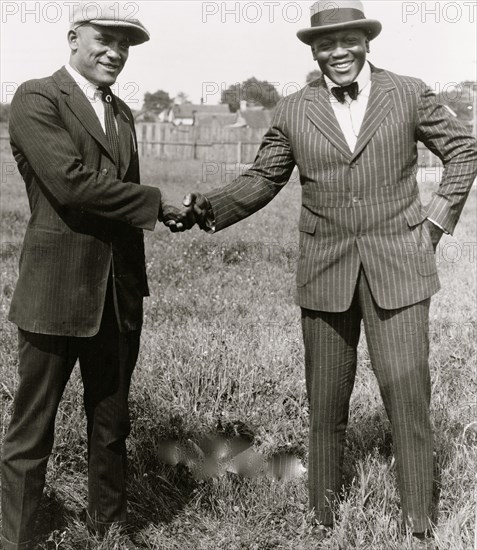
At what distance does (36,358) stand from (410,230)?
169cm

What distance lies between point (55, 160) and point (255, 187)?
1.04m

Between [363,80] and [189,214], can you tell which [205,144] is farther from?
[363,80]

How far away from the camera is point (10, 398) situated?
14.6 ft

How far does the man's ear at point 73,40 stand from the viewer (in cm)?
306

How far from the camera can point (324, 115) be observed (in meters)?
3.17

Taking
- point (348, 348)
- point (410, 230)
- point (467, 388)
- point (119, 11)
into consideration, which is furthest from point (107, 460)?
point (467, 388)

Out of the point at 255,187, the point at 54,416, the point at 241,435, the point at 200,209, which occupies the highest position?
the point at 255,187

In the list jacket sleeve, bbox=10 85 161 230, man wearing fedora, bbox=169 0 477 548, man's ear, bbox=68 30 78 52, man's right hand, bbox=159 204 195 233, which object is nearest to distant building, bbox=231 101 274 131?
man's right hand, bbox=159 204 195 233

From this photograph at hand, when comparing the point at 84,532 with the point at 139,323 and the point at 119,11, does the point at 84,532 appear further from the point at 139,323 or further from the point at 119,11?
the point at 119,11

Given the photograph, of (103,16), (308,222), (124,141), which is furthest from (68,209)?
(308,222)

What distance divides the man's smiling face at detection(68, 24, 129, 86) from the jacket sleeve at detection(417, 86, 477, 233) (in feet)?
4.35

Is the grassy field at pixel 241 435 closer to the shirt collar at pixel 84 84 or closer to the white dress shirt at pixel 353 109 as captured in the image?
the white dress shirt at pixel 353 109

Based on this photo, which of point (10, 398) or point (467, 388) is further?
point (467, 388)

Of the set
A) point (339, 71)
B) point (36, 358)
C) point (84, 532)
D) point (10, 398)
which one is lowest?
point (84, 532)
